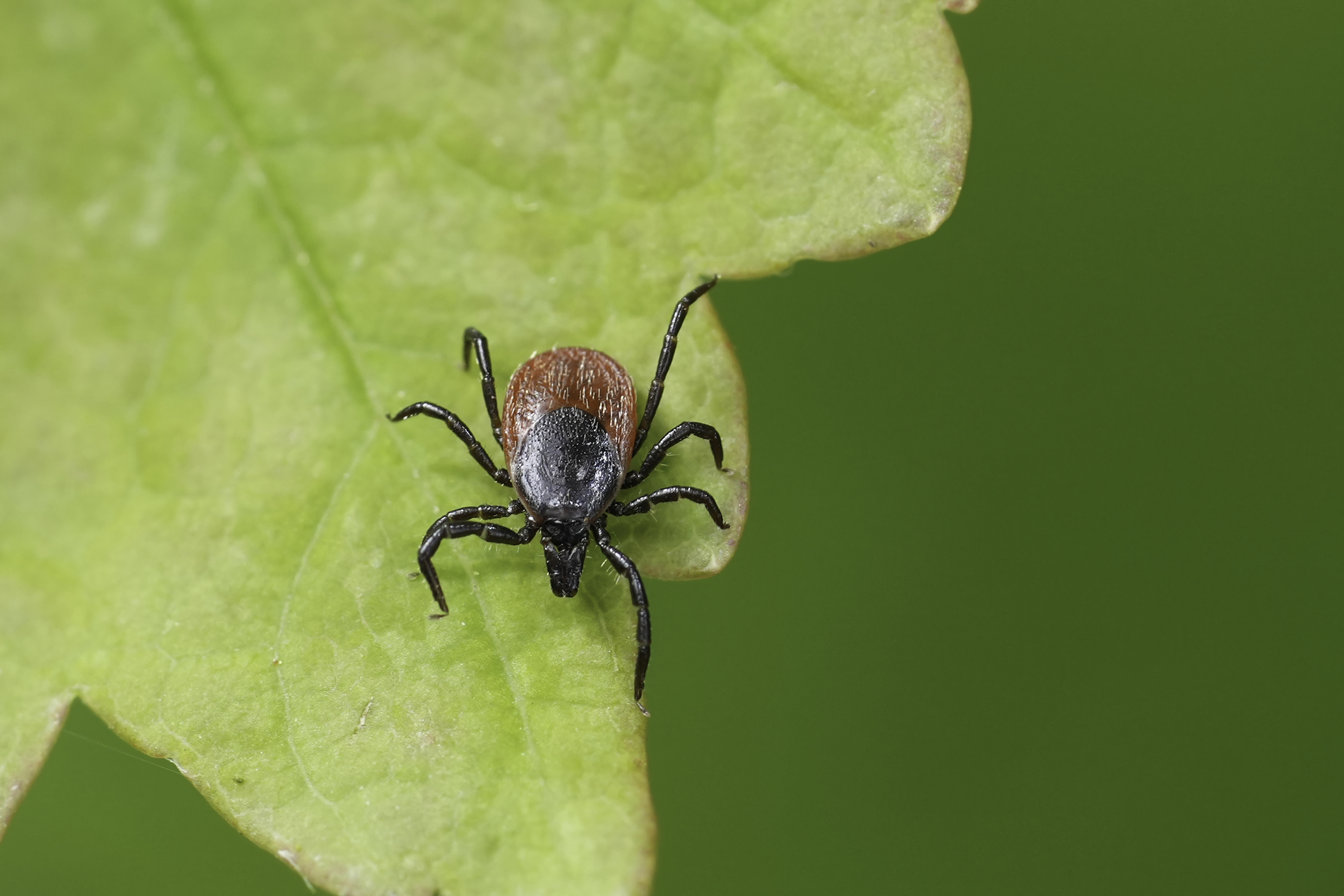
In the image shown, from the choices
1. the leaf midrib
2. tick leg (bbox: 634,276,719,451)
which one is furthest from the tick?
the leaf midrib

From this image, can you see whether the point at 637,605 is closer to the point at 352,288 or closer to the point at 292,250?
the point at 352,288

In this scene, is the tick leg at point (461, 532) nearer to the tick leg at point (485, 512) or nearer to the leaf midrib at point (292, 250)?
the tick leg at point (485, 512)

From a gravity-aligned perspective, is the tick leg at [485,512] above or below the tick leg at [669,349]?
below

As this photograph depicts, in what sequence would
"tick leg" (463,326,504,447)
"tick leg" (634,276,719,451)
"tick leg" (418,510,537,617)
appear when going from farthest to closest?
"tick leg" (463,326,504,447) → "tick leg" (634,276,719,451) → "tick leg" (418,510,537,617)

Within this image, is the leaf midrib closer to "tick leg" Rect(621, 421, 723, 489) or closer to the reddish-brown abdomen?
the reddish-brown abdomen

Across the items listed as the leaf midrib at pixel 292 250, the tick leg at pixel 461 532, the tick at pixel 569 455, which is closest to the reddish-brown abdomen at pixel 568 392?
the tick at pixel 569 455

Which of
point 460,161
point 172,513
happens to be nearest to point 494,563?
point 172,513

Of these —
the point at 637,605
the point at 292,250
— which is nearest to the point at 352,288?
the point at 292,250
